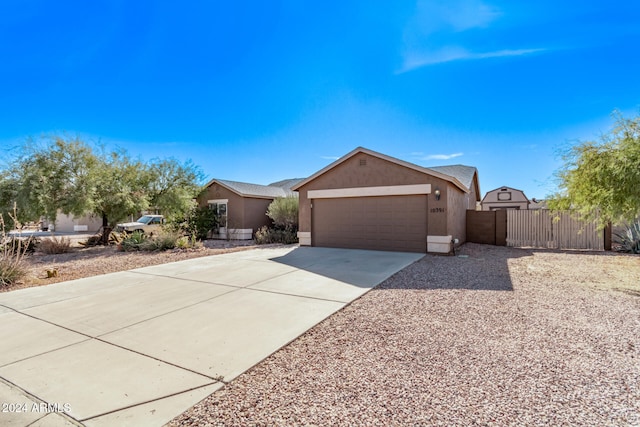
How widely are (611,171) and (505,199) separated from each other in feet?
77.9

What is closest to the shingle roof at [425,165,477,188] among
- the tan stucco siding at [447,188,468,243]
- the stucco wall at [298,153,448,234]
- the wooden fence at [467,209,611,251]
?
the tan stucco siding at [447,188,468,243]

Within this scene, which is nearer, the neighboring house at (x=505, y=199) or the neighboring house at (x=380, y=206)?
the neighboring house at (x=380, y=206)

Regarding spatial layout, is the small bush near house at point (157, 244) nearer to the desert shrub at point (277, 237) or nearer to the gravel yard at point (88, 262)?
the gravel yard at point (88, 262)

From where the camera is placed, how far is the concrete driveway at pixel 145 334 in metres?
2.71

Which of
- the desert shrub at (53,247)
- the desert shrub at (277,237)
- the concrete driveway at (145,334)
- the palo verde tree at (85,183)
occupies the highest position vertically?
the palo verde tree at (85,183)

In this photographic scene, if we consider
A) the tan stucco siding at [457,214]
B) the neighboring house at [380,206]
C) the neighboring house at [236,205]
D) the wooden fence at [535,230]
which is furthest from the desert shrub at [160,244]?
the wooden fence at [535,230]

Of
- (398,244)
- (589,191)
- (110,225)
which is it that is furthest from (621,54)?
(110,225)

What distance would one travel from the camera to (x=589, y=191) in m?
8.52

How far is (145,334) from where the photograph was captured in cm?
420

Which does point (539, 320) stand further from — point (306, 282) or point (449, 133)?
point (449, 133)

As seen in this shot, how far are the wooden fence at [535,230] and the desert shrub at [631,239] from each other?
0.42 m

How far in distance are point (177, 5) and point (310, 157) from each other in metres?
12.5

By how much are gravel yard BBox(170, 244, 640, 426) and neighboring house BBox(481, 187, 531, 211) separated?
84.4ft

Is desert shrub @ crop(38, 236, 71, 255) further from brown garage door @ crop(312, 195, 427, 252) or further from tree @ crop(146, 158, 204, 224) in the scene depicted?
brown garage door @ crop(312, 195, 427, 252)
